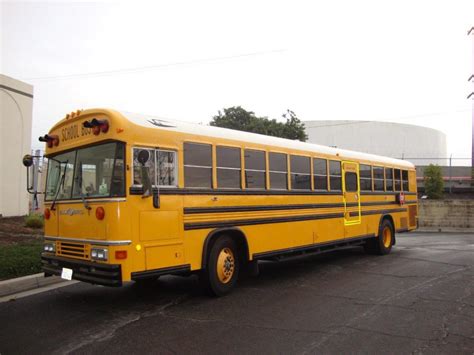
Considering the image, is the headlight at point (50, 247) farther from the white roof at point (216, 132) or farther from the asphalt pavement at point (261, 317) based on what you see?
the white roof at point (216, 132)

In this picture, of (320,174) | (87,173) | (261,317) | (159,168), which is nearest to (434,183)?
(320,174)

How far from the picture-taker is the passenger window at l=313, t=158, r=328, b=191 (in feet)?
30.8

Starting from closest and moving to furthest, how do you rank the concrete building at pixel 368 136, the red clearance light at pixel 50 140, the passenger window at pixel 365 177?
the red clearance light at pixel 50 140 → the passenger window at pixel 365 177 → the concrete building at pixel 368 136

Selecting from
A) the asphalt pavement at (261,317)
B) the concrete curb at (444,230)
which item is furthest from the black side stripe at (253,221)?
the concrete curb at (444,230)

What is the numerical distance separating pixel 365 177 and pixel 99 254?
756 cm

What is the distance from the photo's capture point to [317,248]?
9352 mm

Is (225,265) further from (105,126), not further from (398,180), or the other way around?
(398,180)

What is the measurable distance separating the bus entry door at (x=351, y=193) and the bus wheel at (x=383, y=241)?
133 cm

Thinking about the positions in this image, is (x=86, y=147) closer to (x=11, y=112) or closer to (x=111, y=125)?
(x=111, y=125)

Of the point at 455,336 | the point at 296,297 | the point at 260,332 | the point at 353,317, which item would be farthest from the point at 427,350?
the point at 296,297

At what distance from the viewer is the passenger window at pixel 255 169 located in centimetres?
766

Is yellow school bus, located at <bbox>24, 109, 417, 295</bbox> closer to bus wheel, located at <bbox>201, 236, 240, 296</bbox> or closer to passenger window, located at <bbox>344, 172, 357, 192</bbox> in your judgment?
bus wheel, located at <bbox>201, 236, 240, 296</bbox>

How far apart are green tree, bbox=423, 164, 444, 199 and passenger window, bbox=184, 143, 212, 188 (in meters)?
26.8

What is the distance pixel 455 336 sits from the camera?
5.05 m
